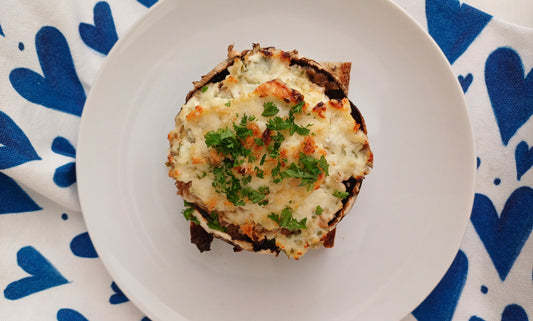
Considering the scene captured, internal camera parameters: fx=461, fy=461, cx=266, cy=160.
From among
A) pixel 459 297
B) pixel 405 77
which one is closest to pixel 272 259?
pixel 459 297

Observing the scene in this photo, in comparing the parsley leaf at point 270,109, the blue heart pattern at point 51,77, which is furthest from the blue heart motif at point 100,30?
the parsley leaf at point 270,109

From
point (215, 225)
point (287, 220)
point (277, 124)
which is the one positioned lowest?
point (215, 225)

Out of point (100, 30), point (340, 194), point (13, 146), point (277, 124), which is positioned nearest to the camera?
point (277, 124)

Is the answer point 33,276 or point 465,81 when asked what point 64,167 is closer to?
point 33,276

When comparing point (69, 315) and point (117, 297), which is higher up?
point (117, 297)

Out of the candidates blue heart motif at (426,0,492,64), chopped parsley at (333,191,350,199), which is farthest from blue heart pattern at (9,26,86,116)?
blue heart motif at (426,0,492,64)

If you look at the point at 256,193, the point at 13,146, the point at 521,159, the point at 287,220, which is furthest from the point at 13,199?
the point at 521,159

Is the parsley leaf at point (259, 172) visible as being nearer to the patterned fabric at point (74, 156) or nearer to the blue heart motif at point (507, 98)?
the patterned fabric at point (74, 156)

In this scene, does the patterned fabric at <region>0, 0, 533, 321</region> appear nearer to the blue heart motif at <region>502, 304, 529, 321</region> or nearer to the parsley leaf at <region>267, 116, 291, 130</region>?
the blue heart motif at <region>502, 304, 529, 321</region>
